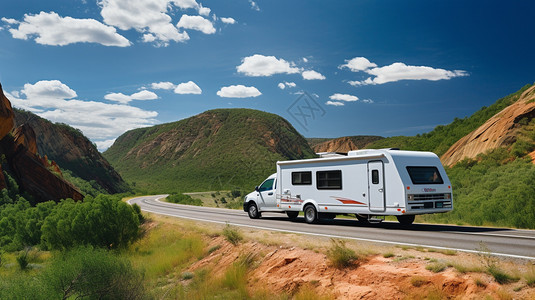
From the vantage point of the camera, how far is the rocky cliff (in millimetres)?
28812

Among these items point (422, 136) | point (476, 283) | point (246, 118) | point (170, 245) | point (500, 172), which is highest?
point (246, 118)

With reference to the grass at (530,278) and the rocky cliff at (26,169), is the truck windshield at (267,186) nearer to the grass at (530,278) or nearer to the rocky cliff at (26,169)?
the grass at (530,278)

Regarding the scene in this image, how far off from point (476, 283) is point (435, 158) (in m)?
9.21

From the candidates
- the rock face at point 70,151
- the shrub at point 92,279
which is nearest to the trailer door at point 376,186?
the shrub at point 92,279

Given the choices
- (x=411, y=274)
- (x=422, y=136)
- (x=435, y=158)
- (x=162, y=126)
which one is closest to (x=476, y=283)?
(x=411, y=274)

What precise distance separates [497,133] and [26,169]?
34908 mm

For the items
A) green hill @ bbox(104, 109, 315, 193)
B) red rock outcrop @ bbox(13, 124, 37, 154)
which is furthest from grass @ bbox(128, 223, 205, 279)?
green hill @ bbox(104, 109, 315, 193)

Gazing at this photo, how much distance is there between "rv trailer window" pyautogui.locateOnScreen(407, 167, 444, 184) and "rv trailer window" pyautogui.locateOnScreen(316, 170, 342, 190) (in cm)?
272

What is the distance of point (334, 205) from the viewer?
15977mm

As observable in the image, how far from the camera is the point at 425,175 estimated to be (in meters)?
14.6

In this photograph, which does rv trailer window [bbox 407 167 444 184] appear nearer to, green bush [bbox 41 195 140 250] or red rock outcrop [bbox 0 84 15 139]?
green bush [bbox 41 195 140 250]

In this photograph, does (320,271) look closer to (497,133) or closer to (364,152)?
(364,152)

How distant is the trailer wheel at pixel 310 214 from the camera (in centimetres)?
1691

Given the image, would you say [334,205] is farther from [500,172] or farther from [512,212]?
[500,172]
